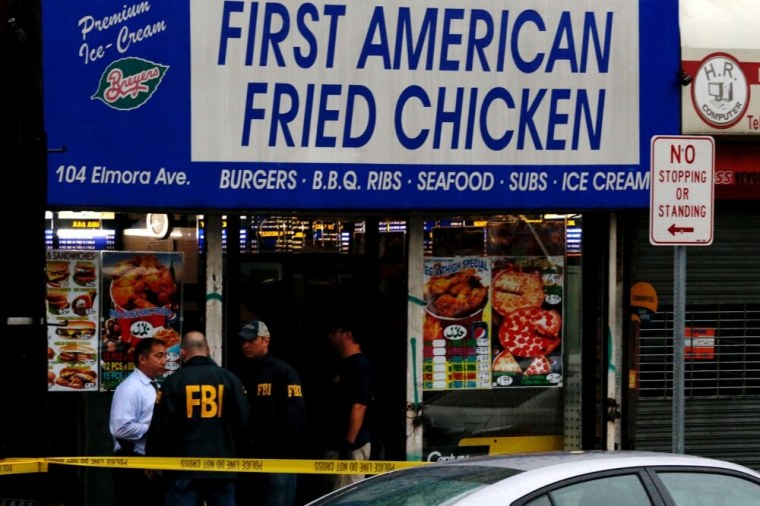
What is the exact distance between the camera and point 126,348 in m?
10.7

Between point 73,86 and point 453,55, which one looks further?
point 453,55

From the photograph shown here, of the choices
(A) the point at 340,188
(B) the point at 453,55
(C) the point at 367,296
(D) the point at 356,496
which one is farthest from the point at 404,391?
(D) the point at 356,496

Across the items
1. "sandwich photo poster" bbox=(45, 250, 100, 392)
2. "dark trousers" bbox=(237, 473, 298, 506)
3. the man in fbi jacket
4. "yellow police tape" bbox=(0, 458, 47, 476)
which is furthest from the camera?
"dark trousers" bbox=(237, 473, 298, 506)

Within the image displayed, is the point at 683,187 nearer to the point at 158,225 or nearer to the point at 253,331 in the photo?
the point at 253,331

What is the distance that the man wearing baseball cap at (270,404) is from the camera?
10.7 meters

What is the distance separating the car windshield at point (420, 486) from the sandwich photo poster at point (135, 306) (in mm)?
4376

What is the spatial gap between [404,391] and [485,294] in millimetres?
1148

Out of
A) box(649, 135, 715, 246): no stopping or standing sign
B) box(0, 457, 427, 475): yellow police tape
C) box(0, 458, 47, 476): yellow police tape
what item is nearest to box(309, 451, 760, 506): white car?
box(649, 135, 715, 246): no stopping or standing sign

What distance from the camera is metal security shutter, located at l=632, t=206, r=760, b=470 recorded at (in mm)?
12047

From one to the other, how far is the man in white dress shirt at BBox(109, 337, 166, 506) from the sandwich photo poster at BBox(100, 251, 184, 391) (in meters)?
0.24

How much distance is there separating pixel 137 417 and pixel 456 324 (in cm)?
299

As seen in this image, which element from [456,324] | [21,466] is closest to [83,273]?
[21,466]

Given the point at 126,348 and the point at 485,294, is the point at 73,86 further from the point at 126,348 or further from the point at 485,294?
the point at 485,294

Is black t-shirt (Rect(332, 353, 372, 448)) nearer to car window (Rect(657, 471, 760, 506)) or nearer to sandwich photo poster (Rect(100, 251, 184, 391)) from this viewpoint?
sandwich photo poster (Rect(100, 251, 184, 391))
